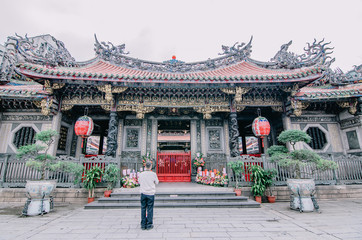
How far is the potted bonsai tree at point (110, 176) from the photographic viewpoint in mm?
6041

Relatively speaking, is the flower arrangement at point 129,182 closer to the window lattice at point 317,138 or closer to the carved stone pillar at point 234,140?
the carved stone pillar at point 234,140

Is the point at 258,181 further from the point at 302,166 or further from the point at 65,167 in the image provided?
the point at 65,167

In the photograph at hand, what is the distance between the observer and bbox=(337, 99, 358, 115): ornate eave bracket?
7721 millimetres

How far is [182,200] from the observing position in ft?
18.4

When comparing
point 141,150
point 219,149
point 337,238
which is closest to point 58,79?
point 141,150

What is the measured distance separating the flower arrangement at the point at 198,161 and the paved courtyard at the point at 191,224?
3.45 metres

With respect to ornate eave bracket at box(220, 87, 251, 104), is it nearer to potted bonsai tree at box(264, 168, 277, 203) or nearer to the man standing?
potted bonsai tree at box(264, 168, 277, 203)

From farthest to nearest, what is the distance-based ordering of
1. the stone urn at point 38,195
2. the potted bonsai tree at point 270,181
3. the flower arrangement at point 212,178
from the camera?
the flower arrangement at point 212,178 → the potted bonsai tree at point 270,181 → the stone urn at point 38,195

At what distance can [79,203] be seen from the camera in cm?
623

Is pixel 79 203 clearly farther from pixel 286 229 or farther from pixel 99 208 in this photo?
pixel 286 229

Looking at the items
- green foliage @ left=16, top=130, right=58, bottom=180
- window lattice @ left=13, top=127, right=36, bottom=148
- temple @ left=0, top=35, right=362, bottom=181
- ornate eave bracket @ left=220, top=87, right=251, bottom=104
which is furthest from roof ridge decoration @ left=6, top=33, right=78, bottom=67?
ornate eave bracket @ left=220, top=87, right=251, bottom=104

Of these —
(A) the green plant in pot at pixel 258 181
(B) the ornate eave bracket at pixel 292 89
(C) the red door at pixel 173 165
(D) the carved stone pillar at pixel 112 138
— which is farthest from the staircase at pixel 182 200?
(B) the ornate eave bracket at pixel 292 89

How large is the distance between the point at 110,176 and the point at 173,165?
11.8 feet

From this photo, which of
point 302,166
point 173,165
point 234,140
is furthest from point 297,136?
point 173,165
